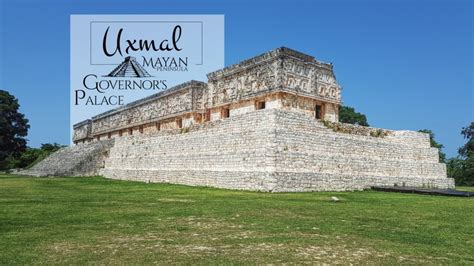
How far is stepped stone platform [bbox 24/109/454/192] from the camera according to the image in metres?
12.8

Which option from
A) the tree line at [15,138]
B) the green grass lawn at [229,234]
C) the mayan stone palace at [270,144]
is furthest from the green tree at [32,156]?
the green grass lawn at [229,234]

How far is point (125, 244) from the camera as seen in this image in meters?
4.59

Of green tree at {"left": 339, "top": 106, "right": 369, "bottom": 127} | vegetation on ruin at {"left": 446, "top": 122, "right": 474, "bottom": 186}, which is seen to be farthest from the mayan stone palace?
green tree at {"left": 339, "top": 106, "right": 369, "bottom": 127}

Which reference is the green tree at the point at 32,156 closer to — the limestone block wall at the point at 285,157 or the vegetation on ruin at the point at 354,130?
the limestone block wall at the point at 285,157

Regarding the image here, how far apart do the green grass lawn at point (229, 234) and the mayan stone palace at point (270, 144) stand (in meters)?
4.90

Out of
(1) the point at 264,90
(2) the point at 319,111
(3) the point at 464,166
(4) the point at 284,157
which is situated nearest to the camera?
(4) the point at 284,157

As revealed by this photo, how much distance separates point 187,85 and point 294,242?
67.0 ft

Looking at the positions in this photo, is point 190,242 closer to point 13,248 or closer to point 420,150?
point 13,248

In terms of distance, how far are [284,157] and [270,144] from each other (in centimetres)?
64

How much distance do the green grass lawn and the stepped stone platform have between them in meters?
4.49

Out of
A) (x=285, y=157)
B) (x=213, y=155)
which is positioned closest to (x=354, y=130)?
(x=285, y=157)

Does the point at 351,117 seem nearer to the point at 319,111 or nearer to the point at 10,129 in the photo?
the point at 319,111

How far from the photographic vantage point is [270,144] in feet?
41.7

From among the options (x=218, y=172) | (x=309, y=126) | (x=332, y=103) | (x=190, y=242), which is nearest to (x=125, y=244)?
(x=190, y=242)
